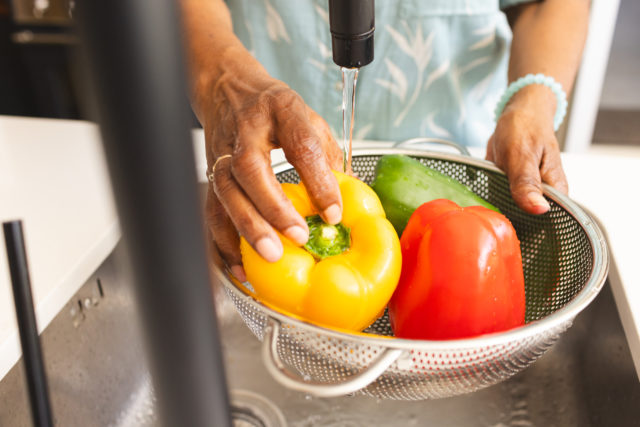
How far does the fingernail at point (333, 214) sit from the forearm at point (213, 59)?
0.21 metres

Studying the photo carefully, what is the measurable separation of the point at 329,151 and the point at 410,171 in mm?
88

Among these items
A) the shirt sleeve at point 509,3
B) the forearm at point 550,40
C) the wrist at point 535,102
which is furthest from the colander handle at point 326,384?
the shirt sleeve at point 509,3

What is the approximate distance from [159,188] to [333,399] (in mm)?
611

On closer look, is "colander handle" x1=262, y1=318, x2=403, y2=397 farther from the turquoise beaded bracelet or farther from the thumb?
the turquoise beaded bracelet

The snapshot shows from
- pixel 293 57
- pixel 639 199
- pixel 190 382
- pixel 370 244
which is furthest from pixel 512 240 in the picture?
pixel 293 57

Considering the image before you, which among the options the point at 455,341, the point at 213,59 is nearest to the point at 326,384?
the point at 455,341

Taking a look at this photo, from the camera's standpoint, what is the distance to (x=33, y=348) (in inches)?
8.2

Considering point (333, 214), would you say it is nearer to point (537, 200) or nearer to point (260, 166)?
point (260, 166)

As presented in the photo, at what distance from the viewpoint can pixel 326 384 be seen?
33cm

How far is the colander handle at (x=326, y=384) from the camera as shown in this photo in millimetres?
326

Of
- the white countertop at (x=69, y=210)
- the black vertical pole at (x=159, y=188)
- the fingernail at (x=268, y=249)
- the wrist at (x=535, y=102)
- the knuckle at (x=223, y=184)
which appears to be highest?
the black vertical pole at (x=159, y=188)

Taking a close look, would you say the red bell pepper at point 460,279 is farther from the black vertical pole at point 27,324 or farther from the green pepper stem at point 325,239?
the black vertical pole at point 27,324

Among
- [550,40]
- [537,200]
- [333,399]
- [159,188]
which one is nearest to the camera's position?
[159,188]

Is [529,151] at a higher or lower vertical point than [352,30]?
lower
